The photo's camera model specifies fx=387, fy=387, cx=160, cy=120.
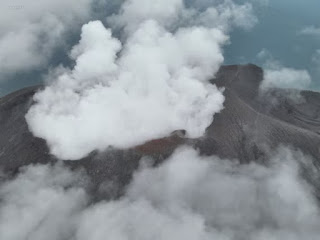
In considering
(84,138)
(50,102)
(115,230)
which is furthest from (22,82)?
(115,230)

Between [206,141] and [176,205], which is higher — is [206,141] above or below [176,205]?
below

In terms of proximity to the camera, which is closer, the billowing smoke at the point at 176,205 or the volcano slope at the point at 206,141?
the billowing smoke at the point at 176,205

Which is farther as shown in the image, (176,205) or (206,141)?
(206,141)

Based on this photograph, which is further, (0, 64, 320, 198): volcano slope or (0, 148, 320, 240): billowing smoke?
(0, 64, 320, 198): volcano slope
